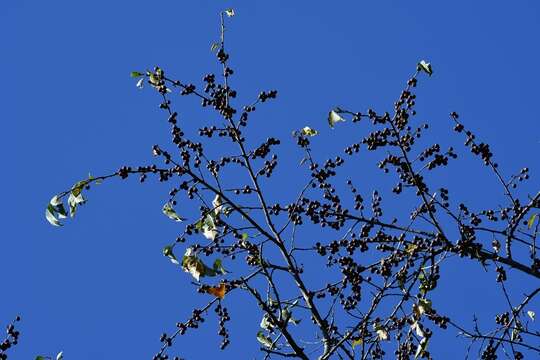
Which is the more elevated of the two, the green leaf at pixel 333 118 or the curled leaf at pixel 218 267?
the green leaf at pixel 333 118

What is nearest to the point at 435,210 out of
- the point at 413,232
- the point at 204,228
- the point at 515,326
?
the point at 413,232

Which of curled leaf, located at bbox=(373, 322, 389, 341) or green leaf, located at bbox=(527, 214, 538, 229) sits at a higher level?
green leaf, located at bbox=(527, 214, 538, 229)

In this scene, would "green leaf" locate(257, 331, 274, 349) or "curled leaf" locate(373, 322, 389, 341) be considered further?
"green leaf" locate(257, 331, 274, 349)

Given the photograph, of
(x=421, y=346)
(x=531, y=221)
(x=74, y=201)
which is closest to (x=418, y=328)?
(x=421, y=346)

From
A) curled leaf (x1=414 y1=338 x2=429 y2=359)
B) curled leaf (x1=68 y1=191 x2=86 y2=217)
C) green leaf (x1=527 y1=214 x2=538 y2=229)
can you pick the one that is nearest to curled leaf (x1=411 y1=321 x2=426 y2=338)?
curled leaf (x1=414 y1=338 x2=429 y2=359)

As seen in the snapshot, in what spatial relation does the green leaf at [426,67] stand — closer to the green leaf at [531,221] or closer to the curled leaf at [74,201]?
the green leaf at [531,221]

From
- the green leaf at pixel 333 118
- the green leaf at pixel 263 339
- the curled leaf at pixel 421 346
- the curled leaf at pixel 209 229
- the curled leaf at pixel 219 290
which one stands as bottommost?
the curled leaf at pixel 421 346

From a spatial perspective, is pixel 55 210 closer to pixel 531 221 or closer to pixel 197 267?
pixel 197 267

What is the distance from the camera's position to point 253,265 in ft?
19.0

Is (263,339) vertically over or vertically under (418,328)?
over

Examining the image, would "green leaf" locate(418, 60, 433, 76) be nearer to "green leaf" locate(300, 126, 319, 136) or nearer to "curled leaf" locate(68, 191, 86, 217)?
"green leaf" locate(300, 126, 319, 136)

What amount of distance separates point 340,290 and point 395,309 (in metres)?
0.48

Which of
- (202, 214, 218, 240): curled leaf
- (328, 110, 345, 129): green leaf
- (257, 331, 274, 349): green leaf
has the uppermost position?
(328, 110, 345, 129): green leaf

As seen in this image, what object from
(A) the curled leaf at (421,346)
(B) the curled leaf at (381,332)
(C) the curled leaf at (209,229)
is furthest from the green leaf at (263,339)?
(A) the curled leaf at (421,346)
